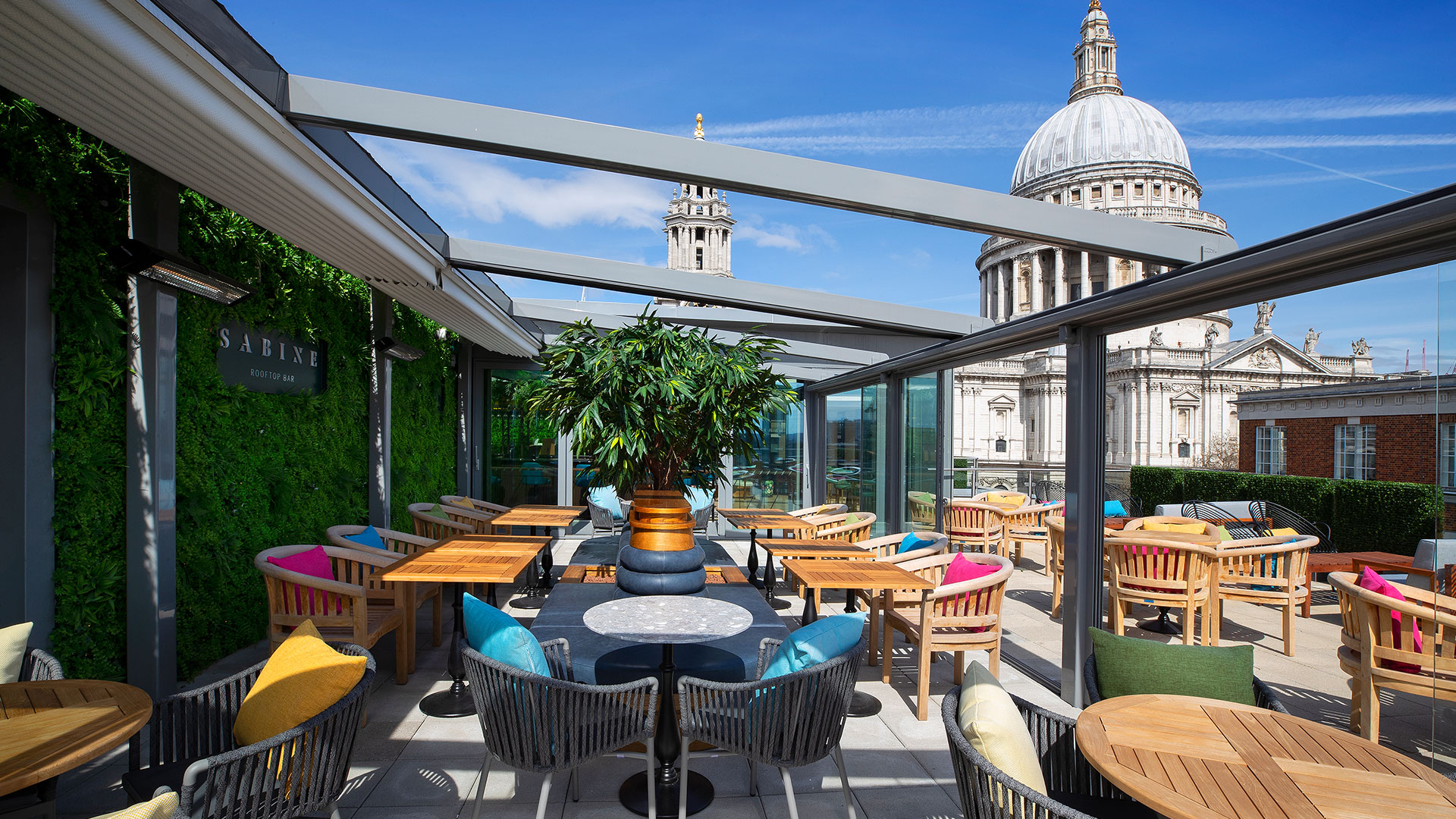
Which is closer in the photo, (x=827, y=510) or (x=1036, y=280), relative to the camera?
(x=827, y=510)

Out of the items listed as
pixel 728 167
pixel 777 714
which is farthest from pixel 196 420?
pixel 777 714

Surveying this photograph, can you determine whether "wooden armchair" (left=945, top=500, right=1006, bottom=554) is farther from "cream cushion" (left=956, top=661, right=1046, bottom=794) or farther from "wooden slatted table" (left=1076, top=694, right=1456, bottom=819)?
"cream cushion" (left=956, top=661, right=1046, bottom=794)

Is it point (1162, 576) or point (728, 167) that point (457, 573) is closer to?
point (728, 167)

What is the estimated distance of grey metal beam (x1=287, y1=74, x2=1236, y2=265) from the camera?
2.85 metres

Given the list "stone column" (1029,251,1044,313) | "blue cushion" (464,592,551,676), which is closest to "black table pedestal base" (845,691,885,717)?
"blue cushion" (464,592,551,676)

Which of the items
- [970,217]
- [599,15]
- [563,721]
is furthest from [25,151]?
Answer: [970,217]

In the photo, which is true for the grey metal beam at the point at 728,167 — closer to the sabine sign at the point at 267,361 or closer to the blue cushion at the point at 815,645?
the blue cushion at the point at 815,645

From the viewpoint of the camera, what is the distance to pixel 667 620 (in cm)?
268

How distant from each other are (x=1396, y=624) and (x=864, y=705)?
246 cm

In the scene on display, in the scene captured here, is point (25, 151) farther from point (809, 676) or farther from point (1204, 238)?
point (1204, 238)

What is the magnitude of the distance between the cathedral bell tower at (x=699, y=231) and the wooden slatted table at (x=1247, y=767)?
48629 millimetres

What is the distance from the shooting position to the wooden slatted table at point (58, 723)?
5.70 ft

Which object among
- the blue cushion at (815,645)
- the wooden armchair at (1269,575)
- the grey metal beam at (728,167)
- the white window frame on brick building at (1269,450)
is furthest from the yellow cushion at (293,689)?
the white window frame on brick building at (1269,450)

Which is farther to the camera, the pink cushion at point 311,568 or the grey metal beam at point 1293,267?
the pink cushion at point 311,568
